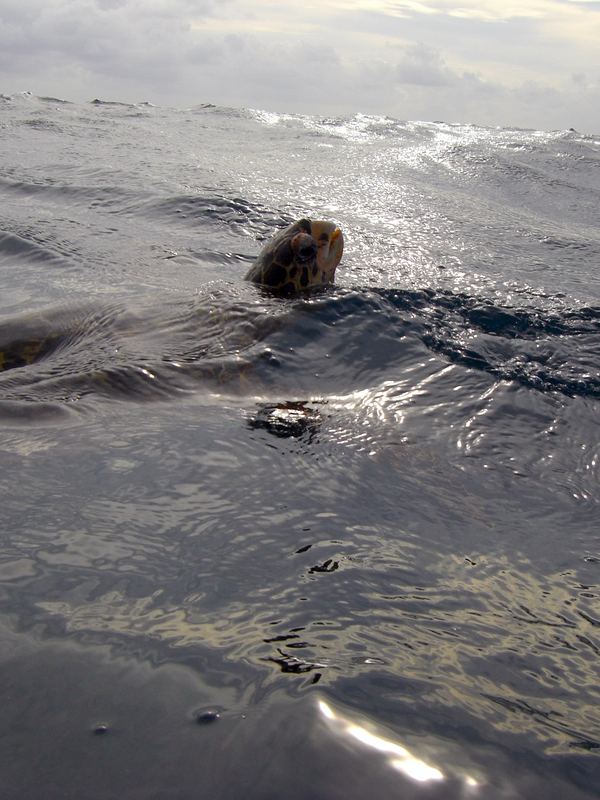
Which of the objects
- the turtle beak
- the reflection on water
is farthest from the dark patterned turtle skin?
the reflection on water

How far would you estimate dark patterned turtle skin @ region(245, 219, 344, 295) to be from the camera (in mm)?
4871

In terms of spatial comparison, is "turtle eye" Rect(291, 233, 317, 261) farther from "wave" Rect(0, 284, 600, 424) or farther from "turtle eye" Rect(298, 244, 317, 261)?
"wave" Rect(0, 284, 600, 424)

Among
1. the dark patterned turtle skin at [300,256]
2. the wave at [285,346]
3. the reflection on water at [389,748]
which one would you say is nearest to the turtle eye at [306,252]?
the dark patterned turtle skin at [300,256]

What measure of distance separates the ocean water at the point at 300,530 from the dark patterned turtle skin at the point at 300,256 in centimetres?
18

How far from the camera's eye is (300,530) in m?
2.28

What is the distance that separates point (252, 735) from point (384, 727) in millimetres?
256

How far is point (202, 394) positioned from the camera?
353 cm

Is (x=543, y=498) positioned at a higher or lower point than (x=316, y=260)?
lower

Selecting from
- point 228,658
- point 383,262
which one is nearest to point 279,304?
point 383,262

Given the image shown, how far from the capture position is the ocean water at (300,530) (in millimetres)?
1405

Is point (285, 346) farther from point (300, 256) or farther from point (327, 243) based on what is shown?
point (327, 243)

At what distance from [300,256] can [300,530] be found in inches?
115

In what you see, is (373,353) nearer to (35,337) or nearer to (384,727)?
(35,337)

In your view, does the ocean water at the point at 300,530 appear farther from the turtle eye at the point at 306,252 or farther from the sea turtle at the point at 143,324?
the turtle eye at the point at 306,252
